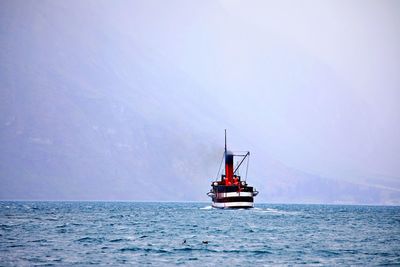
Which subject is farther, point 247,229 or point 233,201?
point 233,201

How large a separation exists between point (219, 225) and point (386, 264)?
45.1 metres

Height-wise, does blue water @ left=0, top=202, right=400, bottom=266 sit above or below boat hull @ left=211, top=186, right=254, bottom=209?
below

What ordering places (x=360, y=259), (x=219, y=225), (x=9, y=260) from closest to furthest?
(x=9, y=260)
(x=360, y=259)
(x=219, y=225)

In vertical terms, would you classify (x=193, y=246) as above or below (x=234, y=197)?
below

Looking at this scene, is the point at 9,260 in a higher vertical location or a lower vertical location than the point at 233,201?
lower

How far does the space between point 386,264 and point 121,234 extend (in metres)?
34.5

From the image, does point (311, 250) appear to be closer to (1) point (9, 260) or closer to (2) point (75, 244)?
(2) point (75, 244)

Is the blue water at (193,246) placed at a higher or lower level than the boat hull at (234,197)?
lower

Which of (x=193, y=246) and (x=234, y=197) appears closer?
(x=193, y=246)

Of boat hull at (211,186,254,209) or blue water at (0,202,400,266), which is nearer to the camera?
blue water at (0,202,400,266)

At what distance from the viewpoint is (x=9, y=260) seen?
A: 54281mm

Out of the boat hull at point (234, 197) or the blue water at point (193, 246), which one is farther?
the boat hull at point (234, 197)

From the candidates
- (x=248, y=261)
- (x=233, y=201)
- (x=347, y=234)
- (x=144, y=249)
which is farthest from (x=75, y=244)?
(x=233, y=201)

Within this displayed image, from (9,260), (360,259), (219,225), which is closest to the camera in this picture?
(9,260)
